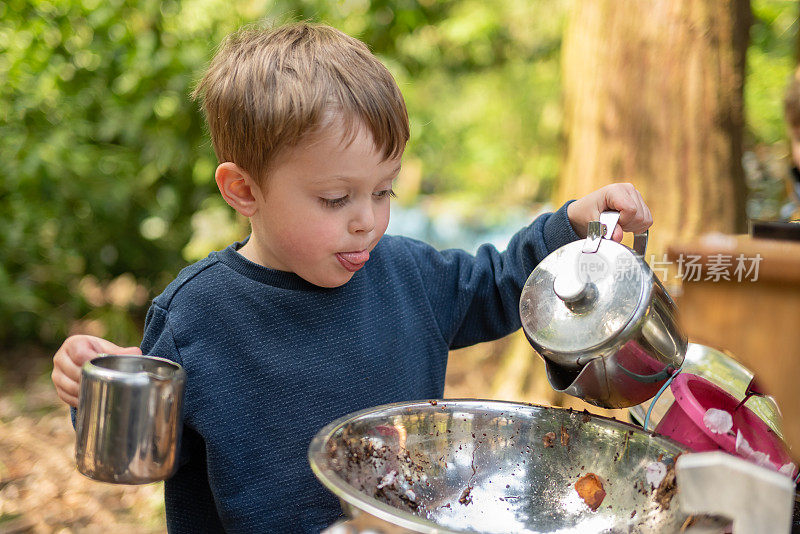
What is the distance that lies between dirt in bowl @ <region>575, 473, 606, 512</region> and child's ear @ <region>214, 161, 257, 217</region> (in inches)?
24.4

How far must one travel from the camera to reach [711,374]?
113 centimetres

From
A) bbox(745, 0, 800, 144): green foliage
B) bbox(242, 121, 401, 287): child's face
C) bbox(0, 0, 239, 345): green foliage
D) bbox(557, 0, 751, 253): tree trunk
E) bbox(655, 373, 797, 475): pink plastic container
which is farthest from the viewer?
bbox(745, 0, 800, 144): green foliage

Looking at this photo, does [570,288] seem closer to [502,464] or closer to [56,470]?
[502,464]

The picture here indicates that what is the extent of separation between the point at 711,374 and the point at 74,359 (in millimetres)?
918

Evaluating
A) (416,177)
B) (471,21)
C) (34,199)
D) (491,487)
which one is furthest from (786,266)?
(416,177)

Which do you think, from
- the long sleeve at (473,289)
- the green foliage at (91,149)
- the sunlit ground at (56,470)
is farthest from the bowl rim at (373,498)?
the green foliage at (91,149)

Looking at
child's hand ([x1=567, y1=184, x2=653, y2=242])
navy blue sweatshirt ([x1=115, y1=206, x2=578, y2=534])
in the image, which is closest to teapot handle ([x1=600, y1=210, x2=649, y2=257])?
child's hand ([x1=567, y1=184, x2=653, y2=242])

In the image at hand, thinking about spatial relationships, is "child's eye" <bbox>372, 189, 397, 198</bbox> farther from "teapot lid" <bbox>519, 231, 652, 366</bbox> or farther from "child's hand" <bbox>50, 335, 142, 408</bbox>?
"child's hand" <bbox>50, 335, 142, 408</bbox>

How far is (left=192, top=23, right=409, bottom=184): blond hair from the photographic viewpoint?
3.37 feet

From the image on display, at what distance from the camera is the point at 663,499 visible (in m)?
0.82

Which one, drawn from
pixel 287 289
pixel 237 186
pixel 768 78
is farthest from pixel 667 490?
pixel 768 78

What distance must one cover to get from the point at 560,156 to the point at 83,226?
230cm

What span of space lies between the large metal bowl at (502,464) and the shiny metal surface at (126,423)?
177mm

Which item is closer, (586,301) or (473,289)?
(586,301)
